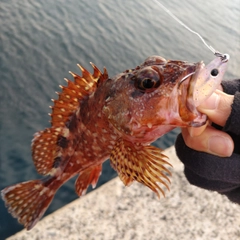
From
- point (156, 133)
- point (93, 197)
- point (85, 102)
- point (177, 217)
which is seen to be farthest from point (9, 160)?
point (156, 133)

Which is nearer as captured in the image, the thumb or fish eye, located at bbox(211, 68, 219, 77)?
fish eye, located at bbox(211, 68, 219, 77)

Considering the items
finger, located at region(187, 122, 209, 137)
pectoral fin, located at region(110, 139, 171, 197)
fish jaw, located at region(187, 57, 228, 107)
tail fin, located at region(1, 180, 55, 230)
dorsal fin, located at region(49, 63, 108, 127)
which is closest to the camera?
fish jaw, located at region(187, 57, 228, 107)

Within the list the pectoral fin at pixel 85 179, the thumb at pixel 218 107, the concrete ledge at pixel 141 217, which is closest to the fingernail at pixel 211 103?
the thumb at pixel 218 107

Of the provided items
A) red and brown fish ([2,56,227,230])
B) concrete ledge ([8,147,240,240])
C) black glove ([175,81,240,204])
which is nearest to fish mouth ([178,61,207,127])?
red and brown fish ([2,56,227,230])

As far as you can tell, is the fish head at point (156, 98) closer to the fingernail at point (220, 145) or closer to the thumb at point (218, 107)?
the thumb at point (218, 107)

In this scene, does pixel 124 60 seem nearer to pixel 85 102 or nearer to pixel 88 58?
pixel 88 58

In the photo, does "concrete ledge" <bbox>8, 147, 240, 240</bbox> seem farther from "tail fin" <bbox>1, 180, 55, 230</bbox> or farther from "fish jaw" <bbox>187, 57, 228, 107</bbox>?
"fish jaw" <bbox>187, 57, 228, 107</bbox>
